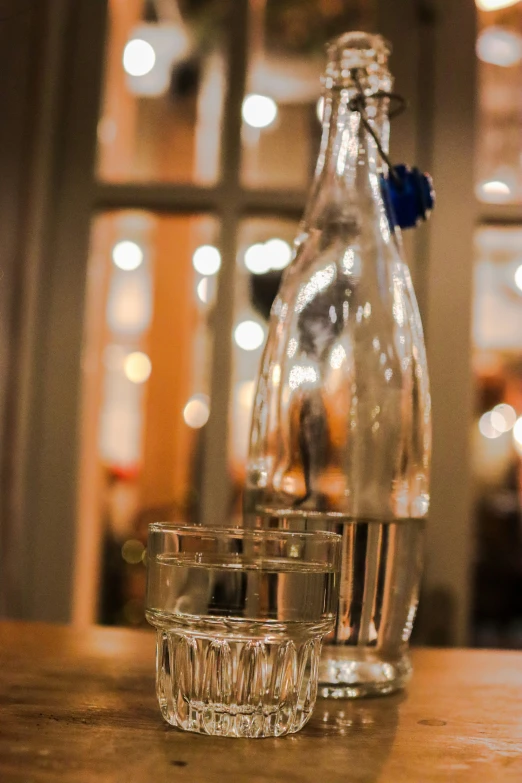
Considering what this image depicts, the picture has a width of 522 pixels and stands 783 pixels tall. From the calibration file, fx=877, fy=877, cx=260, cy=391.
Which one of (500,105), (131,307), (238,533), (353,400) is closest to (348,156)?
(353,400)

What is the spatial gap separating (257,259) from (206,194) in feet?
0.52

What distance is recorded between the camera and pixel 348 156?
1.73 feet

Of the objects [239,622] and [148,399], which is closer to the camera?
[239,622]

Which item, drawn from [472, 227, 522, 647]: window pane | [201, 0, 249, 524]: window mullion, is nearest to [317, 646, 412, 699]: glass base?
[201, 0, 249, 524]: window mullion

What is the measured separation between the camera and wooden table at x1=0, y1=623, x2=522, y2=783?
1.00 feet

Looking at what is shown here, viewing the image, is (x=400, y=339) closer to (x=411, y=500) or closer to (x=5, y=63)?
(x=411, y=500)

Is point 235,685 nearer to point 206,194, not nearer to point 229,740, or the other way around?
point 229,740

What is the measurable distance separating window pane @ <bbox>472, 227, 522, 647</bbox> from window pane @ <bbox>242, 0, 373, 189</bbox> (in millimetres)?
828

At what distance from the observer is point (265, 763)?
317 millimetres

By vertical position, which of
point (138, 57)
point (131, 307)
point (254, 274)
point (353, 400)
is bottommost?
point (353, 400)

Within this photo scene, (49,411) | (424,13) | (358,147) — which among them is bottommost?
(49,411)

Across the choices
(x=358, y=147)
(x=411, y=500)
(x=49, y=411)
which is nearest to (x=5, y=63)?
(x=49, y=411)

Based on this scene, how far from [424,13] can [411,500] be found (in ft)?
3.69

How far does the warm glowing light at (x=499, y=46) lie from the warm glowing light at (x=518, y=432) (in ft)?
5.96
